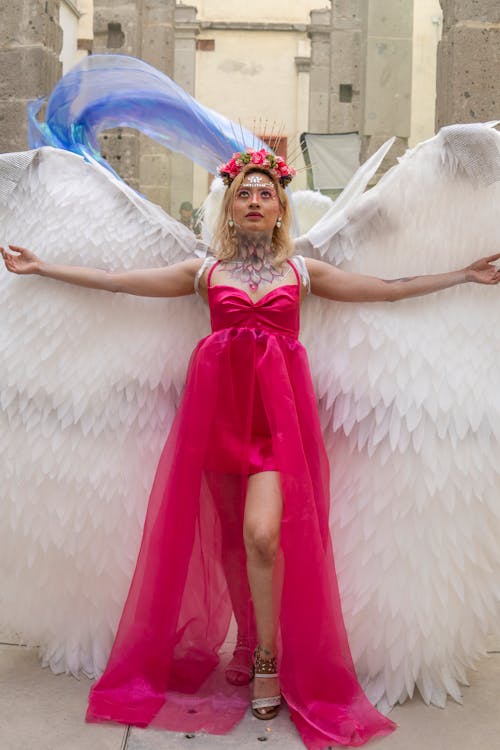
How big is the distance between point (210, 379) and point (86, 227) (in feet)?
1.87

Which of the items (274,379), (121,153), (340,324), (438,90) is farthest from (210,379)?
(121,153)

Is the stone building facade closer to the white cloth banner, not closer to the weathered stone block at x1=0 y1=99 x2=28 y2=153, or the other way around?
the weathered stone block at x1=0 y1=99 x2=28 y2=153

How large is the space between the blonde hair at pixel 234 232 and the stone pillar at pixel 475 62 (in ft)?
11.1

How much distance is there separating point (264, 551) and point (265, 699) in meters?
0.36

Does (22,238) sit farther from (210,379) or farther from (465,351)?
(465,351)

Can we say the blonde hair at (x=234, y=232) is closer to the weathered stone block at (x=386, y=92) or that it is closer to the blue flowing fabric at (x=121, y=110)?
the blue flowing fabric at (x=121, y=110)

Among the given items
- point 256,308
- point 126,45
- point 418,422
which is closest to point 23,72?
point 126,45

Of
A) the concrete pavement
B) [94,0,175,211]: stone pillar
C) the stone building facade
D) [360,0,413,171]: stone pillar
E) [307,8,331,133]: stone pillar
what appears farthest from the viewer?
[307,8,331,133]: stone pillar

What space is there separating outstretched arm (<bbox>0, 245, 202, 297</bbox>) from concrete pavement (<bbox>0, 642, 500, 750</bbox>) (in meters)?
1.03

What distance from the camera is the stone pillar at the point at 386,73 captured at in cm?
809

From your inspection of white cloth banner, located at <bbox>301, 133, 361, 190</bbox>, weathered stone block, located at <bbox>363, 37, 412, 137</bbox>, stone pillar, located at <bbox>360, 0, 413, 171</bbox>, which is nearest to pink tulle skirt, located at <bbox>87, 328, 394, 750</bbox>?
stone pillar, located at <bbox>360, 0, 413, 171</bbox>

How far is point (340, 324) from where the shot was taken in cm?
232

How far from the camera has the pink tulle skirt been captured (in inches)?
82.4

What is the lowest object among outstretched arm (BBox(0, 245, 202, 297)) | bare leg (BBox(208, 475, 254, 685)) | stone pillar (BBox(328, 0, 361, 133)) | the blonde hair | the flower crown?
bare leg (BBox(208, 475, 254, 685))
